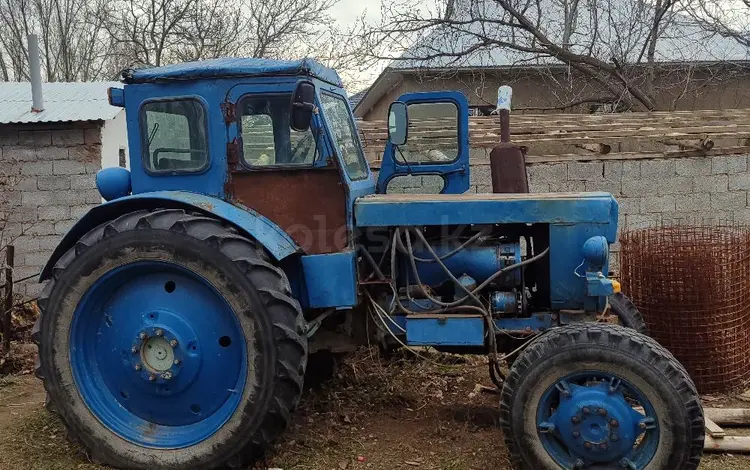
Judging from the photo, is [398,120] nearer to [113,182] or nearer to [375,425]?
[113,182]

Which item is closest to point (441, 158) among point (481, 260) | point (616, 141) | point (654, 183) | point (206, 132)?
point (481, 260)

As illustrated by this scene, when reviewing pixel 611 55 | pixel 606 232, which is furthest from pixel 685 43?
pixel 606 232

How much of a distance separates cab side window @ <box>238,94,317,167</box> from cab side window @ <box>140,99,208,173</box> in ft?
0.83

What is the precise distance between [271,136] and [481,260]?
1.50 m

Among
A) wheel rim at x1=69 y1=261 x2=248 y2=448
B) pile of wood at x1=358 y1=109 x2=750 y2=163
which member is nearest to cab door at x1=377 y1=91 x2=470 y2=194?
wheel rim at x1=69 y1=261 x2=248 y2=448

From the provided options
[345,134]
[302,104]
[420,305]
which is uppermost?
[302,104]

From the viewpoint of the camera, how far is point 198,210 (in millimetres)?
3953

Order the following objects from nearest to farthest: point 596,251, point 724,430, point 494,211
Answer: point 596,251, point 494,211, point 724,430

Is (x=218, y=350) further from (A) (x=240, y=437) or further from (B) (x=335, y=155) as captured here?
(B) (x=335, y=155)

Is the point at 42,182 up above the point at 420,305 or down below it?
above

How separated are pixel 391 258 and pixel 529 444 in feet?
4.52

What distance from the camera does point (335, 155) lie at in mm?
4133

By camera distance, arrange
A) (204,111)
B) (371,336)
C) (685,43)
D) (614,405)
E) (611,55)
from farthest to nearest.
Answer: (685,43)
(611,55)
(371,336)
(204,111)
(614,405)

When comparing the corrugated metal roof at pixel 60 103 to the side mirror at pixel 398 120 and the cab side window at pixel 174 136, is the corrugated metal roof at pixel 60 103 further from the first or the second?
the side mirror at pixel 398 120
